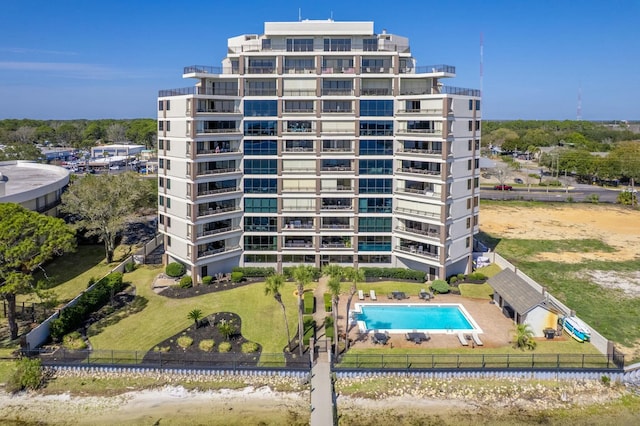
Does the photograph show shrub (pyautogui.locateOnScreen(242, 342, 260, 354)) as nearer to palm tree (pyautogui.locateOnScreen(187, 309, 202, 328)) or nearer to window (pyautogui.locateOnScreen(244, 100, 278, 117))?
palm tree (pyautogui.locateOnScreen(187, 309, 202, 328))

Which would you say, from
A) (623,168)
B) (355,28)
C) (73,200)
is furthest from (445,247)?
(623,168)

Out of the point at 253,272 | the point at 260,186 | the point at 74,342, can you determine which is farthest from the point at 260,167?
the point at 74,342

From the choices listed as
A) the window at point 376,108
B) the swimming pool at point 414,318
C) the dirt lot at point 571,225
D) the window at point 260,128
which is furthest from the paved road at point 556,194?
the window at point 260,128

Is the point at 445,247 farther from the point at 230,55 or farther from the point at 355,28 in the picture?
the point at 230,55

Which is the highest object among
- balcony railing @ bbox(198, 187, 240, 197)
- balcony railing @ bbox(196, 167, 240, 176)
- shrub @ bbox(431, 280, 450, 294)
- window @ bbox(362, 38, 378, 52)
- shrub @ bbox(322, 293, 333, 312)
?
window @ bbox(362, 38, 378, 52)

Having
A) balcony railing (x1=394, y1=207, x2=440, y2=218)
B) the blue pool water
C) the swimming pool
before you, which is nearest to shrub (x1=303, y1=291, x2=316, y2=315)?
the swimming pool

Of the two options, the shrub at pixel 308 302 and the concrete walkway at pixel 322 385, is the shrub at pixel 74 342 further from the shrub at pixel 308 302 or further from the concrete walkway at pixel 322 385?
the shrub at pixel 308 302

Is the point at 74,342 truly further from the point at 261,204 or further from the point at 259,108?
the point at 259,108
